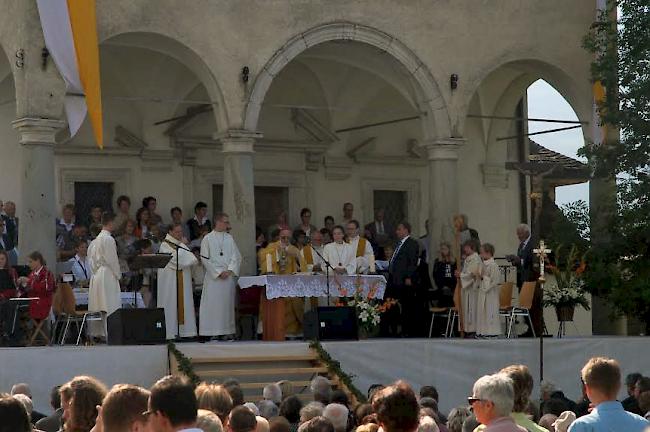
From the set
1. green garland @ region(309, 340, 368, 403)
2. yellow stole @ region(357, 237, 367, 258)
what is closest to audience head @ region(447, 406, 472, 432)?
green garland @ region(309, 340, 368, 403)

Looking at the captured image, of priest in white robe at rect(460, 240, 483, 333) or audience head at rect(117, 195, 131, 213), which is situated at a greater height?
audience head at rect(117, 195, 131, 213)

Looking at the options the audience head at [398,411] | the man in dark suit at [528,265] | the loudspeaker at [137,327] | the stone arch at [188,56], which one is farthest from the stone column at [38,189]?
the audience head at [398,411]

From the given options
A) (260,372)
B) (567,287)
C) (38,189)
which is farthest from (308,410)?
(567,287)

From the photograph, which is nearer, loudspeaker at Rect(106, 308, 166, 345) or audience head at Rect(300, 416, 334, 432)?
audience head at Rect(300, 416, 334, 432)

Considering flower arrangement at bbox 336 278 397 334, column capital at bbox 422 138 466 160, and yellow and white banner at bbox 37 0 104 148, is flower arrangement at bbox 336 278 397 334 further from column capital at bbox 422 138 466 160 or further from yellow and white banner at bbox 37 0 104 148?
yellow and white banner at bbox 37 0 104 148

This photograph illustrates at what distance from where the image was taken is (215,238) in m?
19.9

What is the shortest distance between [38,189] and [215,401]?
12.1 m

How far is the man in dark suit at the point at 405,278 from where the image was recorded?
21266 mm

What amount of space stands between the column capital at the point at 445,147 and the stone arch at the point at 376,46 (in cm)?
9

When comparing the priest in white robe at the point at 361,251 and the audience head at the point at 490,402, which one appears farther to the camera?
the priest in white robe at the point at 361,251

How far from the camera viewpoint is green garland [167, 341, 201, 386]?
1694cm

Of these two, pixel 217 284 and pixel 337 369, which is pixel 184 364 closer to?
pixel 337 369

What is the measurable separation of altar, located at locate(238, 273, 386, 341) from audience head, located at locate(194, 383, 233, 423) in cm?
1172

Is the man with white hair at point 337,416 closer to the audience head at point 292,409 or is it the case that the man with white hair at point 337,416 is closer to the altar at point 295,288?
the audience head at point 292,409
